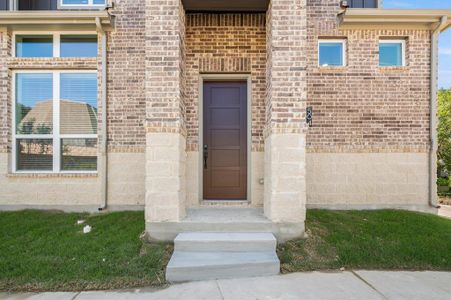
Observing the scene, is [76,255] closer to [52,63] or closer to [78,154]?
[78,154]

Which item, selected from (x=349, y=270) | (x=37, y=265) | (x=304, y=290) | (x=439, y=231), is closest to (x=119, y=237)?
(x=37, y=265)

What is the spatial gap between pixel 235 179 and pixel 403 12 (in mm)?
4738

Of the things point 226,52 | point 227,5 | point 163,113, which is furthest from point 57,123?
point 227,5

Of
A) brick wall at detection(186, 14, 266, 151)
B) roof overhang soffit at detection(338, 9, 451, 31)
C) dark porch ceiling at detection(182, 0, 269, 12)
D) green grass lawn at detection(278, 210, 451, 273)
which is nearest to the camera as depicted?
green grass lawn at detection(278, 210, 451, 273)

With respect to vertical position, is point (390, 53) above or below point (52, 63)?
above

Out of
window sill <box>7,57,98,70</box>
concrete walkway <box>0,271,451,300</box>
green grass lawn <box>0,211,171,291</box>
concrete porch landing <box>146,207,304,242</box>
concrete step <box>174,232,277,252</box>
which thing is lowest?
concrete walkway <box>0,271,451,300</box>

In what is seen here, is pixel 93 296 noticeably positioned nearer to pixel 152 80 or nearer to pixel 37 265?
pixel 37 265

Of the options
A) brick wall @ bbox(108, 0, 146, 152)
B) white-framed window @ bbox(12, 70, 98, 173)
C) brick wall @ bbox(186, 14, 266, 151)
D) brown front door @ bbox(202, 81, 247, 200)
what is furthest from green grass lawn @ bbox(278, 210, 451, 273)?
white-framed window @ bbox(12, 70, 98, 173)

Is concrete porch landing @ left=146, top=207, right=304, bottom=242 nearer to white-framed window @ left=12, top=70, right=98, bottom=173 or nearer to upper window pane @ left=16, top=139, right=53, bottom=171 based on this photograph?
white-framed window @ left=12, top=70, right=98, bottom=173

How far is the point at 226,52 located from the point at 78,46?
326 cm

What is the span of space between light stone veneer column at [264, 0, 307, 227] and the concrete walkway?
3.31 ft

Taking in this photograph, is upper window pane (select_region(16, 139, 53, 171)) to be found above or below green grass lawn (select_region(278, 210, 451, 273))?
above

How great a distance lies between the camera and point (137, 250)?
159 inches

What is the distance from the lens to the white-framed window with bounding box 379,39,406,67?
20.1ft
